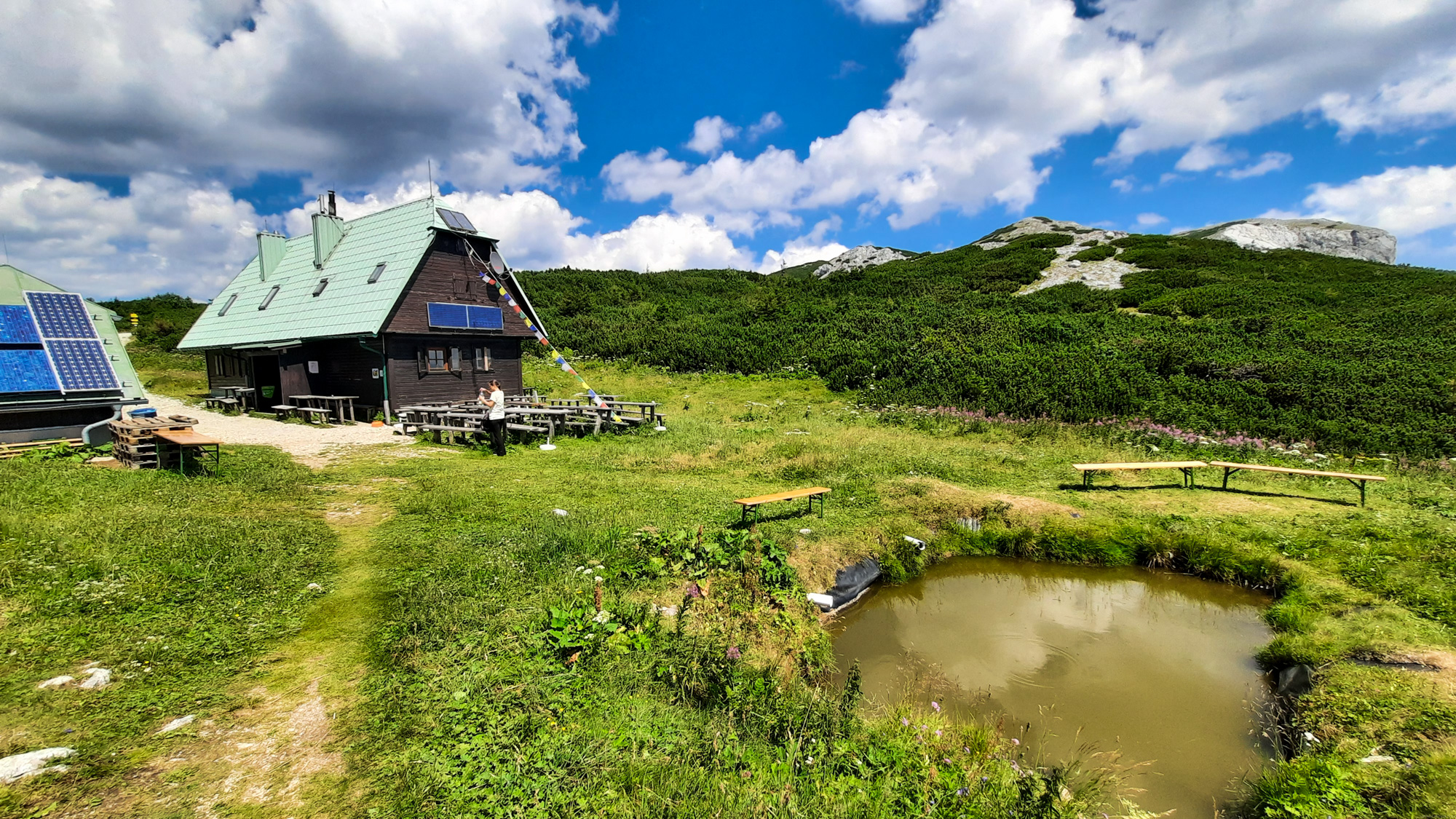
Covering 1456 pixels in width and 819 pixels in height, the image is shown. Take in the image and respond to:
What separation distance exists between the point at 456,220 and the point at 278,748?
868 inches

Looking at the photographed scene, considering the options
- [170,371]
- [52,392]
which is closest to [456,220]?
[52,392]

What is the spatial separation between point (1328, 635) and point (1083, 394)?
13.6 m

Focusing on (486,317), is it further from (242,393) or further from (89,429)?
(89,429)

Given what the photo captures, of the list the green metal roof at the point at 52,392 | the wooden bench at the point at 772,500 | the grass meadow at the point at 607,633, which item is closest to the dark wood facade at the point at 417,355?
the green metal roof at the point at 52,392

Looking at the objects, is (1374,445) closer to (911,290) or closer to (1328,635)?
(1328,635)

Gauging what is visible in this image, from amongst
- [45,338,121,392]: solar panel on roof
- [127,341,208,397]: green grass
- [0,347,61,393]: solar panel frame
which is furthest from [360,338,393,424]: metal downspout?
[127,341,208,397]: green grass

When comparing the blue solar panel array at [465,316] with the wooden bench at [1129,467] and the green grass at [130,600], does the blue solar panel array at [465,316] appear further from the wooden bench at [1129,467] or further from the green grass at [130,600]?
the wooden bench at [1129,467]

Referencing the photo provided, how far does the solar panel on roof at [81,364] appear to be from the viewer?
11.3 metres

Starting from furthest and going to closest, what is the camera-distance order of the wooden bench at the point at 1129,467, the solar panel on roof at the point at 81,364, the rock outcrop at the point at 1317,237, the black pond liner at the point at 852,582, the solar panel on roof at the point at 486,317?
the rock outcrop at the point at 1317,237 < the solar panel on roof at the point at 486,317 < the wooden bench at the point at 1129,467 < the solar panel on roof at the point at 81,364 < the black pond liner at the point at 852,582

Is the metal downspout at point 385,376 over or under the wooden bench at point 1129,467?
over

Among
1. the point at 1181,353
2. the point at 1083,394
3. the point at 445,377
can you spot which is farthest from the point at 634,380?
the point at 1181,353

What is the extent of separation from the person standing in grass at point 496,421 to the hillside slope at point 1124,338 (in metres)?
14.3

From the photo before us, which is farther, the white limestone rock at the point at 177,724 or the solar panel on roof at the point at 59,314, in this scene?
the solar panel on roof at the point at 59,314

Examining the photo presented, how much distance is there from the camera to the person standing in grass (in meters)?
14.8
